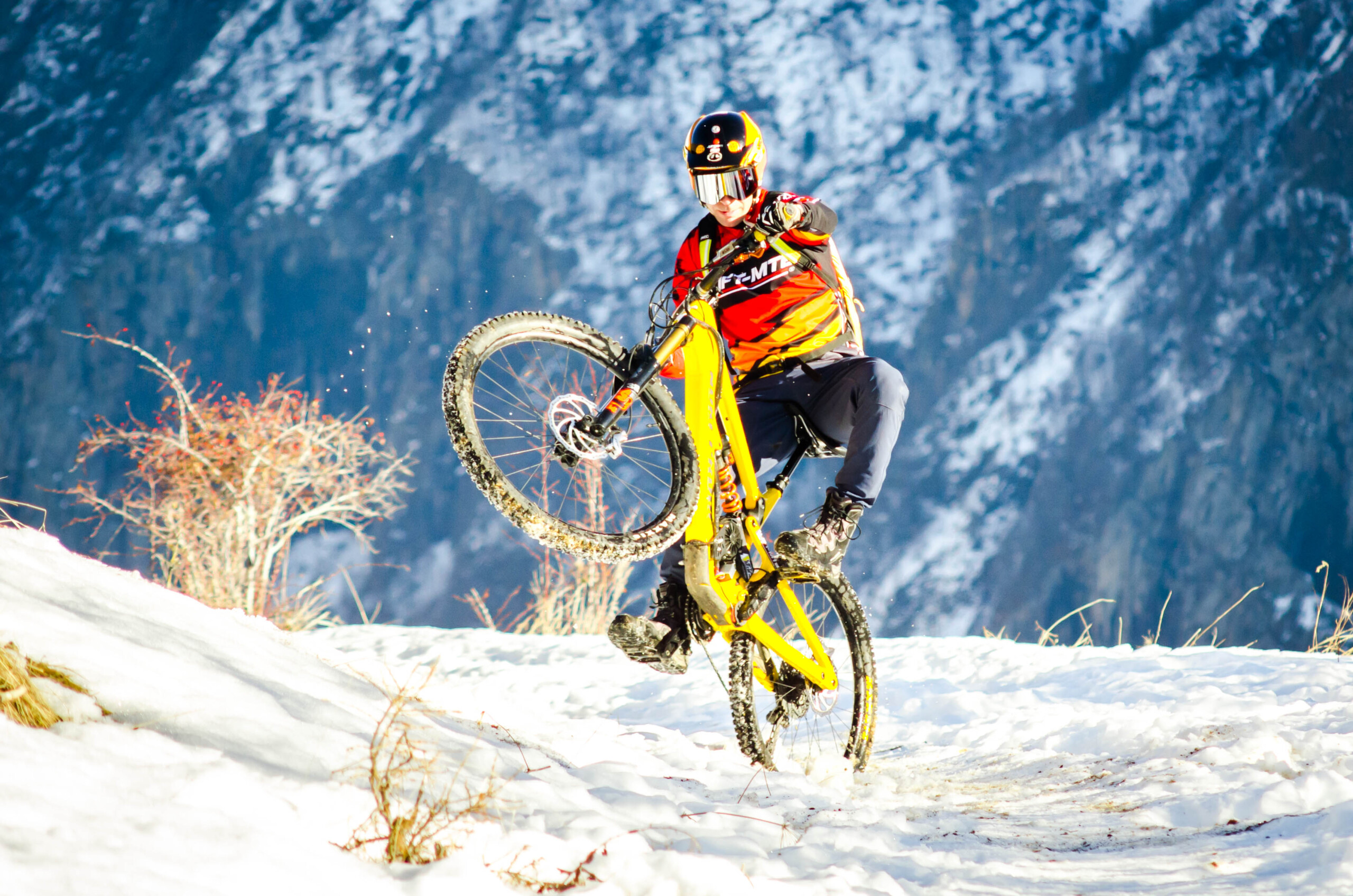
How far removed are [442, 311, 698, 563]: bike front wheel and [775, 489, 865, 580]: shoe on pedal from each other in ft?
1.27

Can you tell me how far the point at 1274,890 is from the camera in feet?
5.52

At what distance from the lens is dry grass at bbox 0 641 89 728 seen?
148cm

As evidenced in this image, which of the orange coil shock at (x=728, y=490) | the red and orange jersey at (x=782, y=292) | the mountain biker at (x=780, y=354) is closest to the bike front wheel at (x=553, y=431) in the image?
the orange coil shock at (x=728, y=490)

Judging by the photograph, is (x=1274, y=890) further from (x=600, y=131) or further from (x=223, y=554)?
(x=600, y=131)

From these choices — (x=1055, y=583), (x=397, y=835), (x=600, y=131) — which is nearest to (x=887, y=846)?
(x=397, y=835)

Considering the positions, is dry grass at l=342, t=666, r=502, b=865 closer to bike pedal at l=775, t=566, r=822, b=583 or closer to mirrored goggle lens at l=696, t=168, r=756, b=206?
bike pedal at l=775, t=566, r=822, b=583

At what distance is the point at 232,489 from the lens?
7.89 meters

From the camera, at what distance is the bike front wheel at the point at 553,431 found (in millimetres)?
2488

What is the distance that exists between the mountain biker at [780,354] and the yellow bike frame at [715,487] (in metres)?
0.12

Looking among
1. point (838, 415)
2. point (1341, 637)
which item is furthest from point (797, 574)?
point (1341, 637)

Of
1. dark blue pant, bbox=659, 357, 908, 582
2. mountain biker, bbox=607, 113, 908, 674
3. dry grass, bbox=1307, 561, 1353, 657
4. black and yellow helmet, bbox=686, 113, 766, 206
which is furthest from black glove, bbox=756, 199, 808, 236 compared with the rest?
dry grass, bbox=1307, 561, 1353, 657

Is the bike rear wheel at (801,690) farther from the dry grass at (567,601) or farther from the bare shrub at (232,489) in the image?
the bare shrub at (232,489)

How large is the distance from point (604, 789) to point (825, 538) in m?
1.22

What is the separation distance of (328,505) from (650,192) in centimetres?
5319
